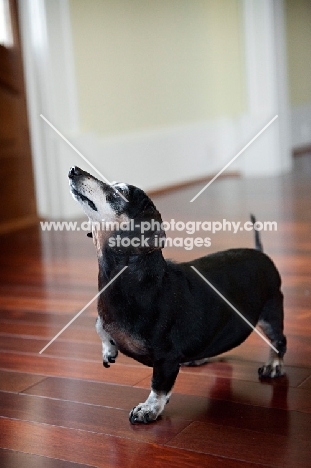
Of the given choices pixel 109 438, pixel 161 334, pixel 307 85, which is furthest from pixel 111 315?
pixel 307 85

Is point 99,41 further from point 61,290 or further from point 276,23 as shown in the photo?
point 61,290

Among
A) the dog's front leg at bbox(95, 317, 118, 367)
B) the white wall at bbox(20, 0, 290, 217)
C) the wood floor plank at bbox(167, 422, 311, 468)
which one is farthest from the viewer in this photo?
the white wall at bbox(20, 0, 290, 217)

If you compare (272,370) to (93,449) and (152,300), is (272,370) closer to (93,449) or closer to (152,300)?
(152,300)

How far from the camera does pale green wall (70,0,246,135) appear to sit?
4715 mm

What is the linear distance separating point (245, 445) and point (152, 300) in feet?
1.17

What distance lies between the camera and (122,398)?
171 cm

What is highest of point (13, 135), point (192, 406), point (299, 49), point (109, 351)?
point (299, 49)

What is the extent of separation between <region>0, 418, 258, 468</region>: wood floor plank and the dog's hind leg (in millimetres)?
470

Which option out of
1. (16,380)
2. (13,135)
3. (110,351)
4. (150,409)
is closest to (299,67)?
(13,135)

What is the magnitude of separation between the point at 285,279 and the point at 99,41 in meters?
2.64

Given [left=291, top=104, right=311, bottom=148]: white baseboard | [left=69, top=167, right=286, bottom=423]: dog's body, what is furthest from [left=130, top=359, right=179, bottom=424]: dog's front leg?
[left=291, top=104, right=311, bottom=148]: white baseboard

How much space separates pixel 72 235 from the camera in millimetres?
4117

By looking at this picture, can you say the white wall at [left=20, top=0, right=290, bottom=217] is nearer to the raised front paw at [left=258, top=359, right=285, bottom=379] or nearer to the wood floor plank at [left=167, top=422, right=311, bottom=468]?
the raised front paw at [left=258, top=359, right=285, bottom=379]

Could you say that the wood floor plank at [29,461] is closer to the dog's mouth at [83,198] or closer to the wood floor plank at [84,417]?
the wood floor plank at [84,417]
